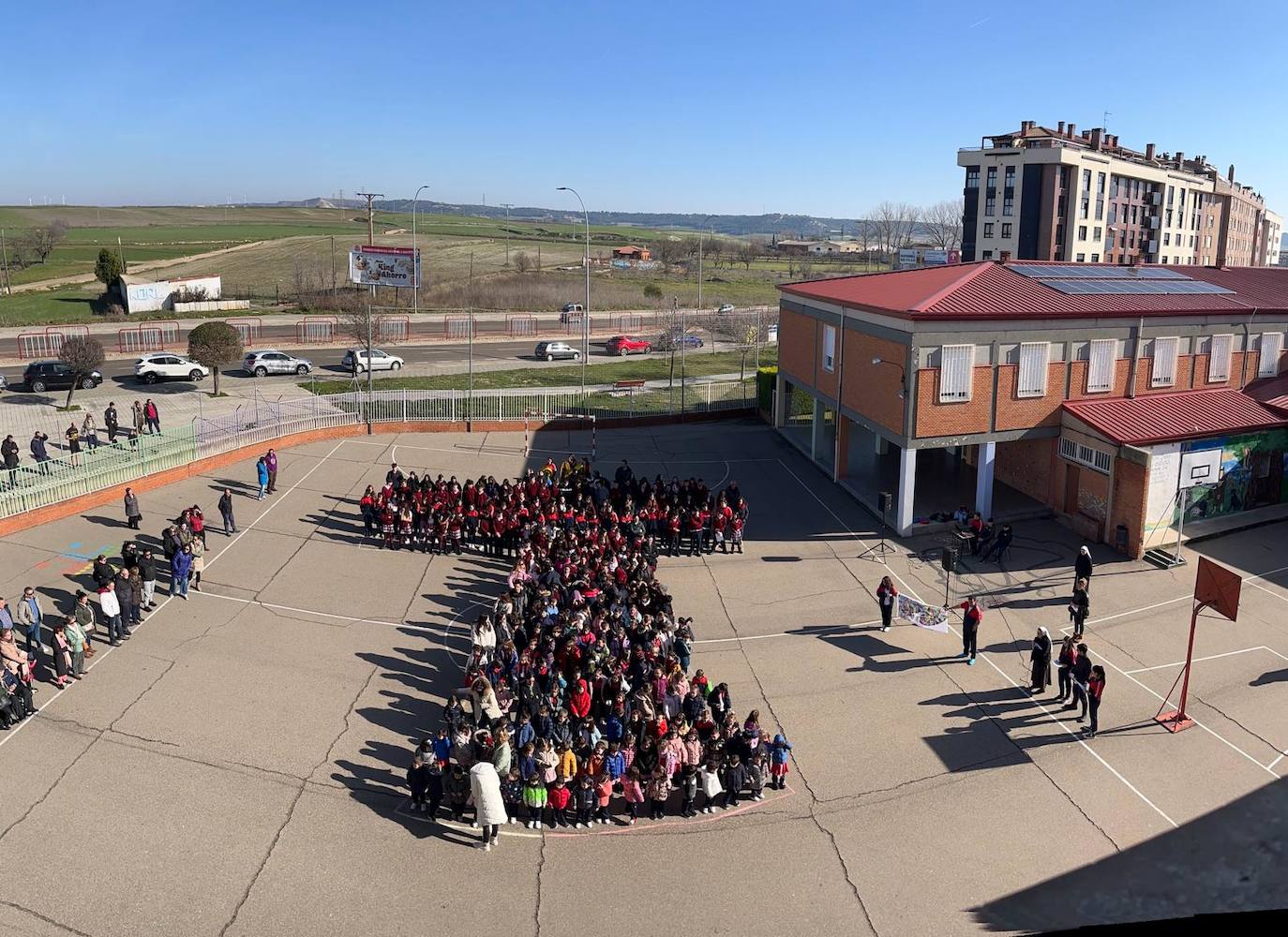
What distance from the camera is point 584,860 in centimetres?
1237

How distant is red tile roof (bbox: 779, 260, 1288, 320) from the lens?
85.3 feet

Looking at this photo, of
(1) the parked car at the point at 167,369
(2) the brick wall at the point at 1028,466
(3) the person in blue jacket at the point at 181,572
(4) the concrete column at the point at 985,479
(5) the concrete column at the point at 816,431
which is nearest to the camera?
(3) the person in blue jacket at the point at 181,572

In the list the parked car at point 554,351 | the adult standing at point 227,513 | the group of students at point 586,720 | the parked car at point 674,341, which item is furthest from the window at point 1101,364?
the parked car at point 554,351

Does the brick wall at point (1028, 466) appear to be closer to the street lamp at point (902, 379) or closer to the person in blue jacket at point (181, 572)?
the street lamp at point (902, 379)

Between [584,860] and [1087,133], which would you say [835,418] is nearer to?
[584,860]

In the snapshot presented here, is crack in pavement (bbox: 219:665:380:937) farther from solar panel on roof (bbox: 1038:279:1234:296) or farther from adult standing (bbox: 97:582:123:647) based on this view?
solar panel on roof (bbox: 1038:279:1234:296)

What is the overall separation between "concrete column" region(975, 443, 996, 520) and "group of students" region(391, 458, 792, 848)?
11.0 meters

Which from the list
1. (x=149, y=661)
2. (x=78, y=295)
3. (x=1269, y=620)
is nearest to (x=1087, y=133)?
(x=1269, y=620)

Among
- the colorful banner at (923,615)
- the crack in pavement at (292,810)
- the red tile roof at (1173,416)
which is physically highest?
A: the red tile roof at (1173,416)

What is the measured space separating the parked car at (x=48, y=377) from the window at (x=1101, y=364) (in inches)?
1442

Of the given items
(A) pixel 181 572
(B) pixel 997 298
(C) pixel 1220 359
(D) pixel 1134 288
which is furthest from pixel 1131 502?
(A) pixel 181 572

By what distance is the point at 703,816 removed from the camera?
13.5 meters

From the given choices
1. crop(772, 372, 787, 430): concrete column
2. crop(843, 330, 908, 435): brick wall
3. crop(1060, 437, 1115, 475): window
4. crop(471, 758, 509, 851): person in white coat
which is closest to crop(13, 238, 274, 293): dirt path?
crop(772, 372, 787, 430): concrete column

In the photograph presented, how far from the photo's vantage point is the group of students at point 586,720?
13.0m
